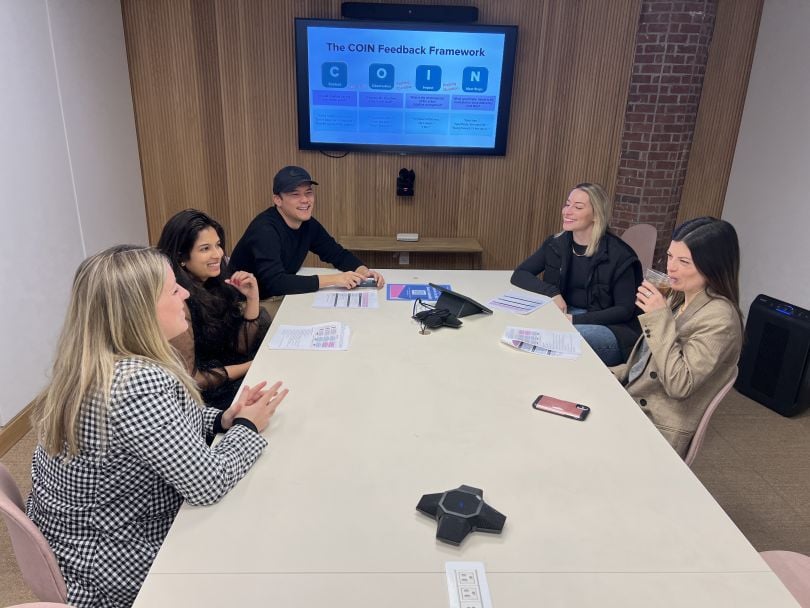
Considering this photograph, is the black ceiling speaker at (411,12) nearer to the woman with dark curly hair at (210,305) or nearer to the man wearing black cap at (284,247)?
the man wearing black cap at (284,247)

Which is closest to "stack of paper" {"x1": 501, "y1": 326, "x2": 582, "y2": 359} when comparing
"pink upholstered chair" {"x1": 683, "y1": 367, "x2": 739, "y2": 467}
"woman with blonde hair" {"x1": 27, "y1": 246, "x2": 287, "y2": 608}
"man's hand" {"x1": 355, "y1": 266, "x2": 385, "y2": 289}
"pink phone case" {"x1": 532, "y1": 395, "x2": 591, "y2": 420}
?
"pink phone case" {"x1": 532, "y1": 395, "x2": 591, "y2": 420}

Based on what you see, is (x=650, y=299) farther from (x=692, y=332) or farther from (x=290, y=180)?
(x=290, y=180)

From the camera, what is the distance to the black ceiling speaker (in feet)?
13.7

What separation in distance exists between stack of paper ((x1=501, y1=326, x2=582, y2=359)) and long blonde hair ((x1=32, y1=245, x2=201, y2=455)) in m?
1.28

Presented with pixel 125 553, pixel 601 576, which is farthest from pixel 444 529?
pixel 125 553

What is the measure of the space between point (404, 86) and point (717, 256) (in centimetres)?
302

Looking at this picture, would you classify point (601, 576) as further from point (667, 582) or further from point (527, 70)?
point (527, 70)

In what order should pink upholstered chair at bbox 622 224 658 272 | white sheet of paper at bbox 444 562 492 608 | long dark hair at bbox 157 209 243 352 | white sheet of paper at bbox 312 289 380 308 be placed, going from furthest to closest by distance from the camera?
pink upholstered chair at bbox 622 224 658 272, white sheet of paper at bbox 312 289 380 308, long dark hair at bbox 157 209 243 352, white sheet of paper at bbox 444 562 492 608

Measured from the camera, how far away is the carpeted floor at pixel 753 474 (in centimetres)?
235

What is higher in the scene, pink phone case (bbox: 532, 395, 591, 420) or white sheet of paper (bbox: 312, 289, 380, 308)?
pink phone case (bbox: 532, 395, 591, 420)

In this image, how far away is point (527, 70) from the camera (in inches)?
175

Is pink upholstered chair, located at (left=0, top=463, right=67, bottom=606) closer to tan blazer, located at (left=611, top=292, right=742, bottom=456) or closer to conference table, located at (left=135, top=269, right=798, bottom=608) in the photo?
conference table, located at (left=135, top=269, right=798, bottom=608)

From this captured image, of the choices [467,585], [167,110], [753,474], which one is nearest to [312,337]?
[467,585]

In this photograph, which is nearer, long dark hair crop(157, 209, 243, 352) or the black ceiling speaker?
long dark hair crop(157, 209, 243, 352)
